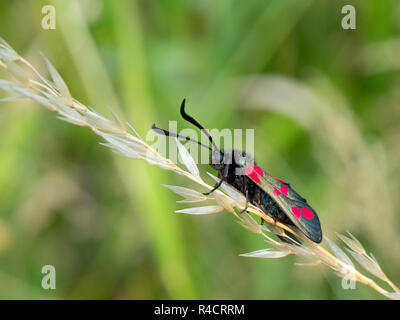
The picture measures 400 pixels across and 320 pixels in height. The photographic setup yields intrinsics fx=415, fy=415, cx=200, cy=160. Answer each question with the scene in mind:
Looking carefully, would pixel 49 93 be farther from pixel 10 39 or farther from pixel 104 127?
pixel 10 39

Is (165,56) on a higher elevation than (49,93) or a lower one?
higher

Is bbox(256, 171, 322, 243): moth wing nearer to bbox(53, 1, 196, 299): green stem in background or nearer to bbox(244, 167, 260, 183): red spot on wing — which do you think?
bbox(244, 167, 260, 183): red spot on wing

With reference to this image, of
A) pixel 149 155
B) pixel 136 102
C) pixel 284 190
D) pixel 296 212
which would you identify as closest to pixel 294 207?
pixel 296 212

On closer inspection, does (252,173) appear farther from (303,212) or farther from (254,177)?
(303,212)

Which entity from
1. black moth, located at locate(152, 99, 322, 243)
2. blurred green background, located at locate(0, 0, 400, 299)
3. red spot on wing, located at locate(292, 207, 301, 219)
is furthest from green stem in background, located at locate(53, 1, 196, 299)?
red spot on wing, located at locate(292, 207, 301, 219)

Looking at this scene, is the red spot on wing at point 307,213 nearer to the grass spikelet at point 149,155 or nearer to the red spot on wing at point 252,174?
the grass spikelet at point 149,155

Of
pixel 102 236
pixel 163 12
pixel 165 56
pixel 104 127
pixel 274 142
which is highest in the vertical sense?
pixel 163 12

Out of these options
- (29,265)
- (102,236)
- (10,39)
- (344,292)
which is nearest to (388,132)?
(344,292)
